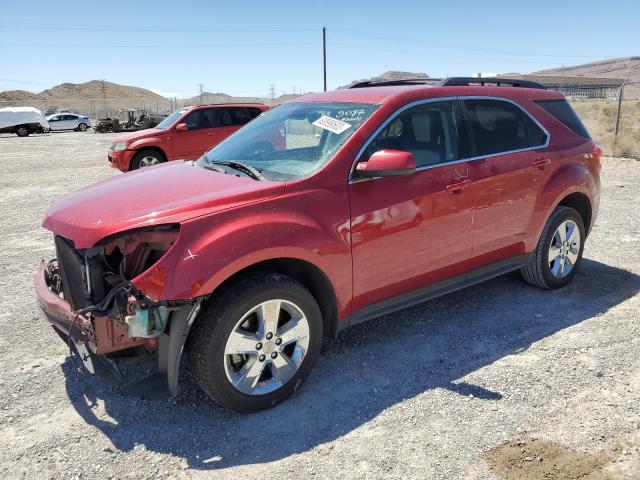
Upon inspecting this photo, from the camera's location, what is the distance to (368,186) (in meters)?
3.44

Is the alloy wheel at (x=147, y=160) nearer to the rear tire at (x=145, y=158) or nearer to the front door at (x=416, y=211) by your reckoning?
the rear tire at (x=145, y=158)

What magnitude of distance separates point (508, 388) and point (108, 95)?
395 feet

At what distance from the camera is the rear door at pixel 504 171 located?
4109mm

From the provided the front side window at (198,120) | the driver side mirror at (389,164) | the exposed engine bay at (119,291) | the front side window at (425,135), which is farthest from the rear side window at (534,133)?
the front side window at (198,120)

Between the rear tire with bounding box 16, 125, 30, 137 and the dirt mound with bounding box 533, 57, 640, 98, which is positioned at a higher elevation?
the dirt mound with bounding box 533, 57, 640, 98

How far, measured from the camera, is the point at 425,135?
3.88 metres

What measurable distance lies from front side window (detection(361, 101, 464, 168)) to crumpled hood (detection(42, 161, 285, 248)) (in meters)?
0.95

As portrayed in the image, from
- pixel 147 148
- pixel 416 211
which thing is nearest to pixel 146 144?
pixel 147 148

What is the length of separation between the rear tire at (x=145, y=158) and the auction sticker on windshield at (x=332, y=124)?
29.6 ft

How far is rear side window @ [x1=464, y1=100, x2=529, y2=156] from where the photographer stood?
415cm

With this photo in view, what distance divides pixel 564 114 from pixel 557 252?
1.27m

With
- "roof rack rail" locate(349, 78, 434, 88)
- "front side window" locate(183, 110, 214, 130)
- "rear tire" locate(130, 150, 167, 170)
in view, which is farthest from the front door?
"front side window" locate(183, 110, 214, 130)

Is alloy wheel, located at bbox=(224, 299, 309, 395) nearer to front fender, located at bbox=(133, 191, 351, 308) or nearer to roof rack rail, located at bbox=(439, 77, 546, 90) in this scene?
front fender, located at bbox=(133, 191, 351, 308)

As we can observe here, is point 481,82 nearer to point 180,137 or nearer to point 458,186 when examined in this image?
point 458,186
